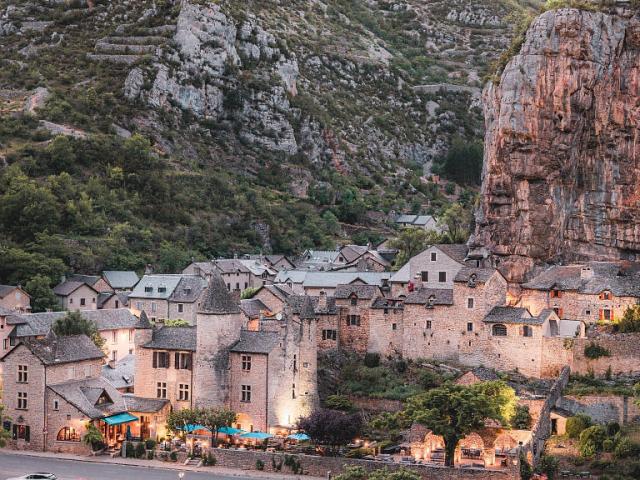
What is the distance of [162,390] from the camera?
7750 centimetres

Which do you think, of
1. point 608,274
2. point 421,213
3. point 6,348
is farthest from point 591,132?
point 421,213

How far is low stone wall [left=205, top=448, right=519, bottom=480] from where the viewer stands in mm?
64875

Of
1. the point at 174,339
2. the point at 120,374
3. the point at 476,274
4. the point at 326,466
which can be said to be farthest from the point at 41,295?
the point at 326,466

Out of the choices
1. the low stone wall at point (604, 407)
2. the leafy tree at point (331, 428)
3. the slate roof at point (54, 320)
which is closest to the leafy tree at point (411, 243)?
the slate roof at point (54, 320)

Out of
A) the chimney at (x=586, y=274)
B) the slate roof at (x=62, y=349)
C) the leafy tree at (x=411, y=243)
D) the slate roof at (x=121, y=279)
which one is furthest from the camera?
the slate roof at (x=121, y=279)

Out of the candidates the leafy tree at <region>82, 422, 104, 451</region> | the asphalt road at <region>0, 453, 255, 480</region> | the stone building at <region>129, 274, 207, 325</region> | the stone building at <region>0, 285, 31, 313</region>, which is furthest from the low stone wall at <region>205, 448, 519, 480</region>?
the stone building at <region>0, 285, 31, 313</region>

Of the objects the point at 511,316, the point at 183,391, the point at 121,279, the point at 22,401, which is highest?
the point at 121,279

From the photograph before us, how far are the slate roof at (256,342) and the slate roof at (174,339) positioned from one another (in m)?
3.41

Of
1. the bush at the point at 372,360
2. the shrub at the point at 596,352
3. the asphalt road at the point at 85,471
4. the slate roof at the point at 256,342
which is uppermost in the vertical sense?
the slate roof at the point at 256,342

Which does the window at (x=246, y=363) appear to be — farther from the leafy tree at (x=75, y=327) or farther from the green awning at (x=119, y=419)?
the leafy tree at (x=75, y=327)

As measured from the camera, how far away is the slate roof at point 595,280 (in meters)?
82.6

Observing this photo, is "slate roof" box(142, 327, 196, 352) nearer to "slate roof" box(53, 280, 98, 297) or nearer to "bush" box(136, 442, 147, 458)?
"bush" box(136, 442, 147, 458)

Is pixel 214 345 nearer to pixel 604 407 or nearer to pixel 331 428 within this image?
pixel 331 428

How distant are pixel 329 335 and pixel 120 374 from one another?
16.6 meters
